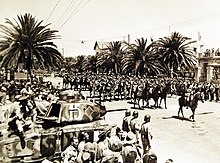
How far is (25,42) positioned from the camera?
5309 millimetres

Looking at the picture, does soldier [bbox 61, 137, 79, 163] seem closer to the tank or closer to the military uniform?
the tank

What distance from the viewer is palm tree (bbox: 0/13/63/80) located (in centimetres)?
506

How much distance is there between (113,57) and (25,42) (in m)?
10.9

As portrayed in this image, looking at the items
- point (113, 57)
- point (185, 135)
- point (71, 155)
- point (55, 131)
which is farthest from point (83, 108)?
point (113, 57)

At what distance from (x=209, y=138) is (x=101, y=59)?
11.4 metres

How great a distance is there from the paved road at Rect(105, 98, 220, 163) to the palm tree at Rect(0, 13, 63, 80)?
270 centimetres

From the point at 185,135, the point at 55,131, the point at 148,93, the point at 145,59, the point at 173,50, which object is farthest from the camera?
the point at 148,93

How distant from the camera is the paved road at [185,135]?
17.9 ft

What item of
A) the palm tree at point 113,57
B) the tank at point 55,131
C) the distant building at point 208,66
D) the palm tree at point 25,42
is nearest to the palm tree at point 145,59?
the distant building at point 208,66

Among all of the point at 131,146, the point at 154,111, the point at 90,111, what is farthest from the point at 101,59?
the point at 131,146

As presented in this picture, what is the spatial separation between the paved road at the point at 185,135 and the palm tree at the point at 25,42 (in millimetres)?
2698

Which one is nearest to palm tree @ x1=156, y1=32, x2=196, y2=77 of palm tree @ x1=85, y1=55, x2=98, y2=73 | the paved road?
the paved road

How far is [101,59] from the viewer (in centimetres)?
1753

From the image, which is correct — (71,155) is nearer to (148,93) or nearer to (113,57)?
(148,93)
